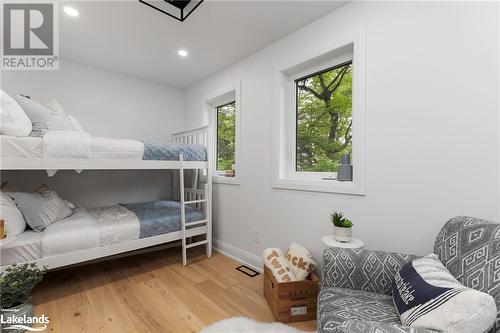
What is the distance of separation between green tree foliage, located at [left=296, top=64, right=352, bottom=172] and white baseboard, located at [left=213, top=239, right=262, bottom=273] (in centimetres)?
112

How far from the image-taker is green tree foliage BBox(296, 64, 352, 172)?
1942 millimetres

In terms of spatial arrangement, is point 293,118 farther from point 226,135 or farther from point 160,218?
point 160,218

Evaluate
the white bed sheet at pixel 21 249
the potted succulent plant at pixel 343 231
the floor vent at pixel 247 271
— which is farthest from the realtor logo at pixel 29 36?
the floor vent at pixel 247 271

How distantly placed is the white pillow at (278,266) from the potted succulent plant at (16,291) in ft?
5.34

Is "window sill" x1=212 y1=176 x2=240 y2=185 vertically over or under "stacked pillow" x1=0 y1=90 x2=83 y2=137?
under

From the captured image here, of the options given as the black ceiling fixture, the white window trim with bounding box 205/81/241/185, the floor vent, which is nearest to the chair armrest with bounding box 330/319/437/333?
the floor vent

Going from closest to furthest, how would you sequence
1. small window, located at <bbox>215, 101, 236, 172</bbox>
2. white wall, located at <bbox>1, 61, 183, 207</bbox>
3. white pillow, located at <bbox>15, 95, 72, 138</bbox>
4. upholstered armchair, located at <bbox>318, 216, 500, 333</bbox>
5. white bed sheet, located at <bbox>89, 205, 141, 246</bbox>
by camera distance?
upholstered armchair, located at <bbox>318, 216, 500, 333</bbox> → white pillow, located at <bbox>15, 95, 72, 138</bbox> → white bed sheet, located at <bbox>89, 205, 141, 246</bbox> → white wall, located at <bbox>1, 61, 183, 207</bbox> → small window, located at <bbox>215, 101, 236, 172</bbox>

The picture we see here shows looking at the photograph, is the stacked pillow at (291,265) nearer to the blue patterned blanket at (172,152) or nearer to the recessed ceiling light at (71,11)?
the blue patterned blanket at (172,152)

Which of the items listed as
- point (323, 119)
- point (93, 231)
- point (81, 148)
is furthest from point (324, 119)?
point (93, 231)

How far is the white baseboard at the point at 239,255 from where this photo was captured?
2.44 meters

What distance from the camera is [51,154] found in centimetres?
181

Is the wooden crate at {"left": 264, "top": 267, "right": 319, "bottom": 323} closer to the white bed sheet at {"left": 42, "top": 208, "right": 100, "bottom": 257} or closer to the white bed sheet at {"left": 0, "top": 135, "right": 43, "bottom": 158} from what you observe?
the white bed sheet at {"left": 42, "top": 208, "right": 100, "bottom": 257}

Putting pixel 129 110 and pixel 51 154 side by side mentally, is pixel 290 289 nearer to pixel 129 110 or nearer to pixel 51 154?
pixel 51 154

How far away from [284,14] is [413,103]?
1233mm
